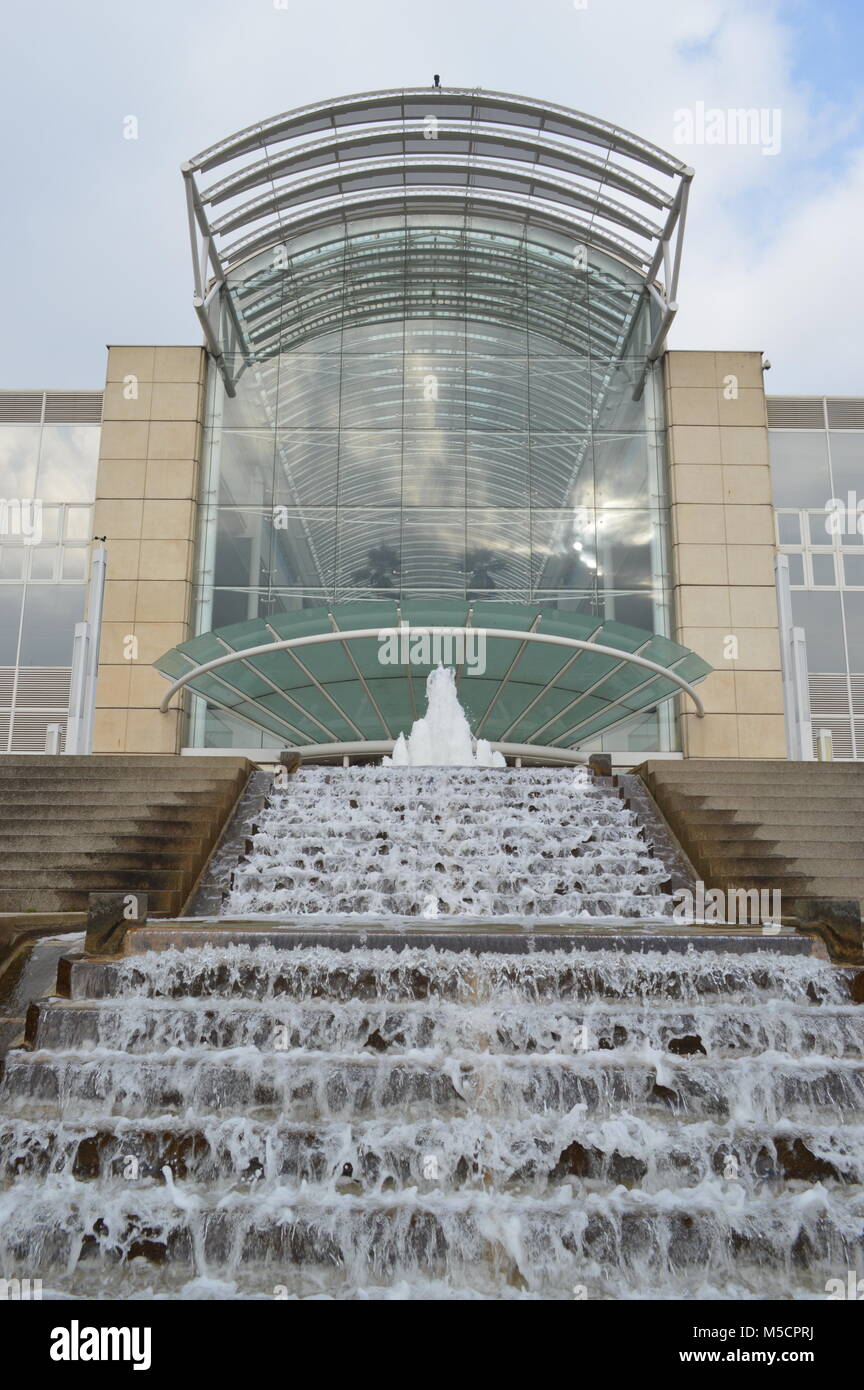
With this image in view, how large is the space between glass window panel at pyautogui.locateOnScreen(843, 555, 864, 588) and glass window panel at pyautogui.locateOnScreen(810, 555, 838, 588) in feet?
0.93

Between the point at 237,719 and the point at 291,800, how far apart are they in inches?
322

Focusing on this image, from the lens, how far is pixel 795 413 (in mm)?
23312

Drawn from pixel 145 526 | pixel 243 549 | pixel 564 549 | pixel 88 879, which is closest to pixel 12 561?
pixel 145 526

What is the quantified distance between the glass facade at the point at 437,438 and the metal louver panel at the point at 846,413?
13.6 ft

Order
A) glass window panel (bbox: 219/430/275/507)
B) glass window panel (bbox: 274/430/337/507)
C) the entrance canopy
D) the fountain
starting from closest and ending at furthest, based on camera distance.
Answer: the entrance canopy → the fountain → glass window panel (bbox: 274/430/337/507) → glass window panel (bbox: 219/430/275/507)

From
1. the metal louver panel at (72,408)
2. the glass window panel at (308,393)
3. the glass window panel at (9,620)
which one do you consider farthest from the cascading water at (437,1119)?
the metal louver panel at (72,408)

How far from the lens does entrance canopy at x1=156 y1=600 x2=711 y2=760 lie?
15.9 metres

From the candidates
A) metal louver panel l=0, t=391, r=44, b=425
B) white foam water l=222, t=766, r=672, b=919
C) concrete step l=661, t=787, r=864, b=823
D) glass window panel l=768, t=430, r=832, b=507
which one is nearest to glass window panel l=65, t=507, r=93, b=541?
metal louver panel l=0, t=391, r=44, b=425

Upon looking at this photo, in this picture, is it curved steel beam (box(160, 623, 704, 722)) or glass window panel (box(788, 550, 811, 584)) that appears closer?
curved steel beam (box(160, 623, 704, 722))

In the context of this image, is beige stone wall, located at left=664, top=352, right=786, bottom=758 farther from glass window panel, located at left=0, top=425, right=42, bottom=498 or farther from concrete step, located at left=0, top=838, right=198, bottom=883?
glass window panel, located at left=0, top=425, right=42, bottom=498

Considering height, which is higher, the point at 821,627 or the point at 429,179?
the point at 429,179

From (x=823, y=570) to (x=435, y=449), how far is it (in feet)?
28.8

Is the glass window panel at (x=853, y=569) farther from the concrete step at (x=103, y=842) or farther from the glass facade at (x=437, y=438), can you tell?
the concrete step at (x=103, y=842)

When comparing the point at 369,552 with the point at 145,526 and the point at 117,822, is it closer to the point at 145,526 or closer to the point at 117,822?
the point at 145,526
